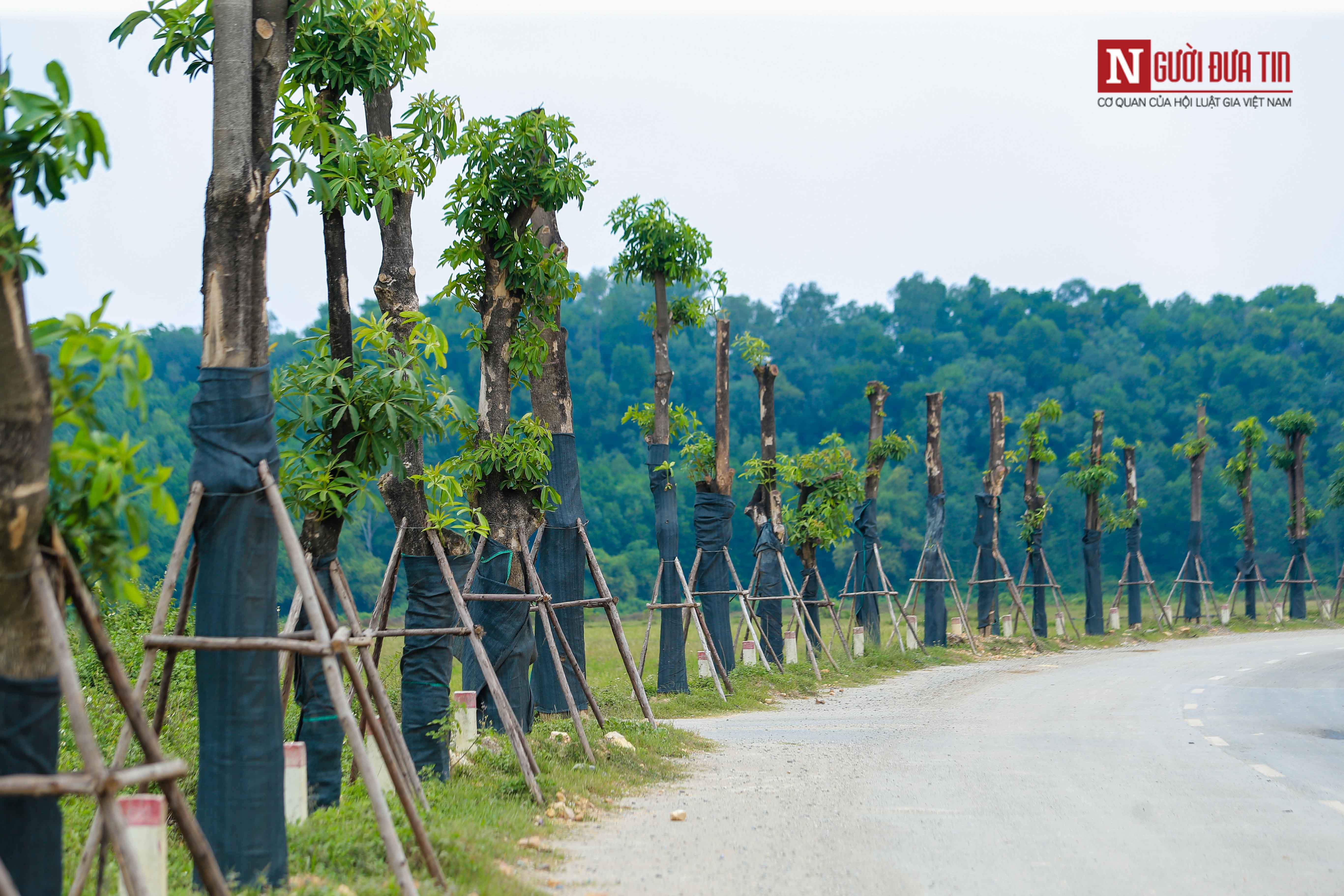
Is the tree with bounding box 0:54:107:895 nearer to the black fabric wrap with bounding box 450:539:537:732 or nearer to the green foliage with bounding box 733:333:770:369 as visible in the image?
the black fabric wrap with bounding box 450:539:537:732

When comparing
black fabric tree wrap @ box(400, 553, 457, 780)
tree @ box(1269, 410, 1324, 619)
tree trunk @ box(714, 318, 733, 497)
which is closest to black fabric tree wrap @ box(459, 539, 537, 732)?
black fabric tree wrap @ box(400, 553, 457, 780)

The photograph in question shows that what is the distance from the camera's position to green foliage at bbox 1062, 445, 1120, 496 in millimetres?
36875

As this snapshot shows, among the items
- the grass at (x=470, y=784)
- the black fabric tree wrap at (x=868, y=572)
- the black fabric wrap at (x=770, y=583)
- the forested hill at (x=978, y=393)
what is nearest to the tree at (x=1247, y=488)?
the black fabric tree wrap at (x=868, y=572)

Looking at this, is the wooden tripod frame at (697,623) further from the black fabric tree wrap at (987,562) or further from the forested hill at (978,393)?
the forested hill at (978,393)

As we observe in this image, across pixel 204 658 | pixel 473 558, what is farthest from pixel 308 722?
pixel 473 558

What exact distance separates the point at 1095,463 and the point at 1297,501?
1273 cm

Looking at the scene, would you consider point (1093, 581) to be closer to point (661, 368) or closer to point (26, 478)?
point (661, 368)

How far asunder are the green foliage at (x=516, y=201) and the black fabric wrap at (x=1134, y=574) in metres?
32.2

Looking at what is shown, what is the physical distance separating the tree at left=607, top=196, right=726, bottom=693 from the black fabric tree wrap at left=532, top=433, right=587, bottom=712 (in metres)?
3.24

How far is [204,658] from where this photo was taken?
19.9ft

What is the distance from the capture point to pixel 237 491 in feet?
20.1

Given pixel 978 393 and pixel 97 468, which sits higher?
pixel 978 393

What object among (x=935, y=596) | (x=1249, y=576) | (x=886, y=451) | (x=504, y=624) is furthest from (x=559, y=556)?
(x=1249, y=576)

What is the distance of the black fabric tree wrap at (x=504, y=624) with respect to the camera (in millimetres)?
11133
